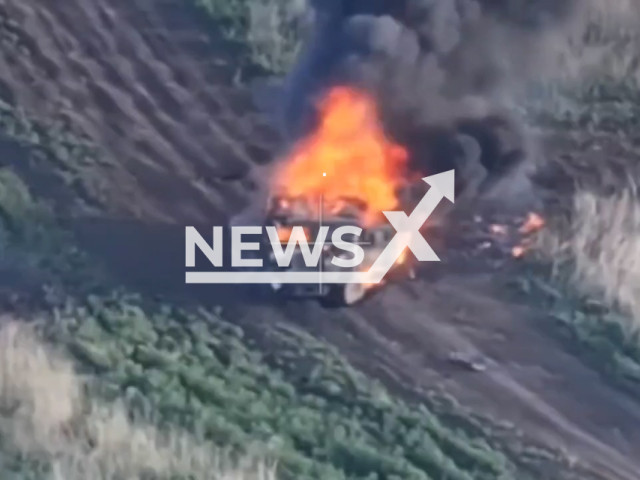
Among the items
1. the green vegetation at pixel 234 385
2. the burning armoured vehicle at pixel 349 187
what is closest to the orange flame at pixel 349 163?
the burning armoured vehicle at pixel 349 187

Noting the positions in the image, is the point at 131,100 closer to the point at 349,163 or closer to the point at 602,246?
the point at 349,163

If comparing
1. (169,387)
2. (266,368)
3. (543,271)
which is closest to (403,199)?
(543,271)

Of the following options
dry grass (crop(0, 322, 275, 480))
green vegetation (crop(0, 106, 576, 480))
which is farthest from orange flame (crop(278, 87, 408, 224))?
dry grass (crop(0, 322, 275, 480))

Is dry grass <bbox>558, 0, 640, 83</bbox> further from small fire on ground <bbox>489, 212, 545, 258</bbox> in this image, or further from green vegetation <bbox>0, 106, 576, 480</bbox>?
green vegetation <bbox>0, 106, 576, 480</bbox>

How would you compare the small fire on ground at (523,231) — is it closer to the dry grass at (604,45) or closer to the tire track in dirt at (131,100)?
the dry grass at (604,45)

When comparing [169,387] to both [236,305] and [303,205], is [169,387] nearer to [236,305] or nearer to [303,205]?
[236,305]

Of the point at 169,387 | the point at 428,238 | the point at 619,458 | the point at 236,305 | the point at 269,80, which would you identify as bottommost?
the point at 619,458
